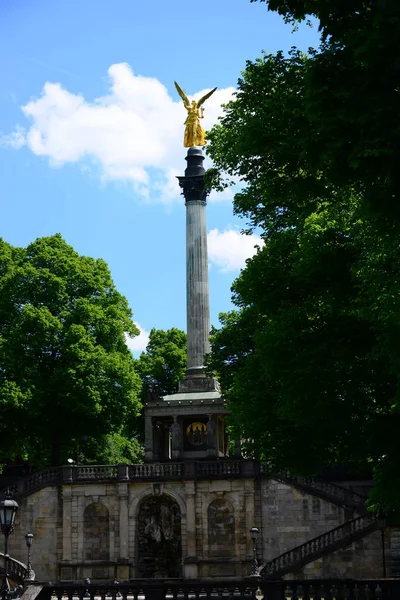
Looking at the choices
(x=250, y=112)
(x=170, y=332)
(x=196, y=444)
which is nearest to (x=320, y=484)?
(x=196, y=444)

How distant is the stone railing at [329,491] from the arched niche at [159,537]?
5586mm

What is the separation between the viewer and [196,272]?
56.9 metres

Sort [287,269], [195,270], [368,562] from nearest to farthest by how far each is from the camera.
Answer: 1. [287,269]
2. [368,562]
3. [195,270]

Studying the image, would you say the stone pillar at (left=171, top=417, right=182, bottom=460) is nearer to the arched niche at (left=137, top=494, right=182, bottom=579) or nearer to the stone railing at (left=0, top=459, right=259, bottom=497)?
the stone railing at (left=0, top=459, right=259, bottom=497)

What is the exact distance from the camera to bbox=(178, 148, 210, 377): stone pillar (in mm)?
56125

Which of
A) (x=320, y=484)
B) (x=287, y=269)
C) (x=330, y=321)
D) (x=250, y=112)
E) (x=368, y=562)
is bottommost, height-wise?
(x=368, y=562)

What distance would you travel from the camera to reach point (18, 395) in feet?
170

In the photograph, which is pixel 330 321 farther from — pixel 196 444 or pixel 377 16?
pixel 196 444

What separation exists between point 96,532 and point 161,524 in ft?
10.2

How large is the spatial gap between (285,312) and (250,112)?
518 centimetres

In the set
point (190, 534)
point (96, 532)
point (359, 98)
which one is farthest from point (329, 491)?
point (359, 98)

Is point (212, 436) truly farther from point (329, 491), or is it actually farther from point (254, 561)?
point (254, 561)

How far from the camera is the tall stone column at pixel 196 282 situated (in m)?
55.7

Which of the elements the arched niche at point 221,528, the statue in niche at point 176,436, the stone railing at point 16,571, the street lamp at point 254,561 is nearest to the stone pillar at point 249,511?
the arched niche at point 221,528
